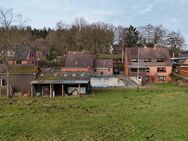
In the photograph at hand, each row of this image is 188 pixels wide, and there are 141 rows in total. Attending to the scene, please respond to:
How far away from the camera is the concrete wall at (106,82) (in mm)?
55838

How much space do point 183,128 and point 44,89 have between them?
3197cm

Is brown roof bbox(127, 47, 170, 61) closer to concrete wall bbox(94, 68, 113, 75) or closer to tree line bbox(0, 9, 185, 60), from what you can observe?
concrete wall bbox(94, 68, 113, 75)

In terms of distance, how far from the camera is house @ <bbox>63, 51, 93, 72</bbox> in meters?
70.0

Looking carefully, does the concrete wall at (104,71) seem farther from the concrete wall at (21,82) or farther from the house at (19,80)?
the concrete wall at (21,82)

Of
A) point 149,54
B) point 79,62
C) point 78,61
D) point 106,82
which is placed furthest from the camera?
point 149,54

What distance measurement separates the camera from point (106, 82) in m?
57.5

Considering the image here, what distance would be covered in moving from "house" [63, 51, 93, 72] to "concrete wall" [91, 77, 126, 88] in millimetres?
11688

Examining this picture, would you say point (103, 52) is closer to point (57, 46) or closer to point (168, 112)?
point (57, 46)

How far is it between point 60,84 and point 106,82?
528 inches

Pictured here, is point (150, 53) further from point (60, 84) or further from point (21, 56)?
point (60, 84)

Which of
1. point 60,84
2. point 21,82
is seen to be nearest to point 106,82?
point 60,84

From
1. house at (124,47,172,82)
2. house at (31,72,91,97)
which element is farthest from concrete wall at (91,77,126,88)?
house at (124,47,172,82)

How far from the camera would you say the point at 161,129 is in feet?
58.5

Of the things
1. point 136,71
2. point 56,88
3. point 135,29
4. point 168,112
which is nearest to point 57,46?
point 135,29
